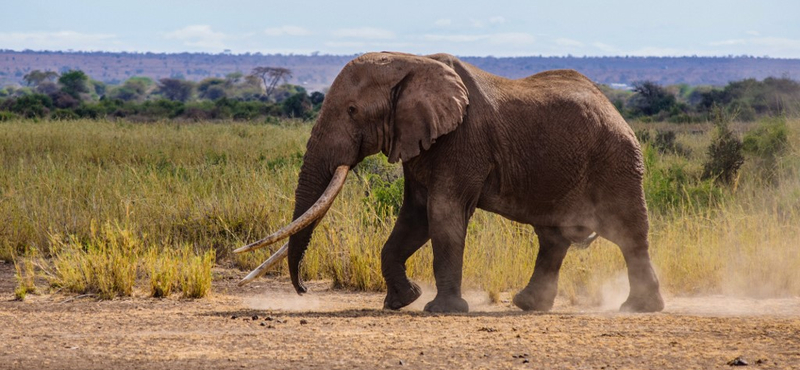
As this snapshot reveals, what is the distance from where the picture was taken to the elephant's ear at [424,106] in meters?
7.59

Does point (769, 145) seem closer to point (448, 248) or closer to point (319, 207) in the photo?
point (448, 248)

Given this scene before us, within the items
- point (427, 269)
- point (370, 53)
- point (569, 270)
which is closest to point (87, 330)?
point (370, 53)

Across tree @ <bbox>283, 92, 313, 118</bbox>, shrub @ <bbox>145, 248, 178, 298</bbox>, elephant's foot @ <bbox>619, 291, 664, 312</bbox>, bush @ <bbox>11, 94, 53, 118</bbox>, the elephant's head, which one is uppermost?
the elephant's head

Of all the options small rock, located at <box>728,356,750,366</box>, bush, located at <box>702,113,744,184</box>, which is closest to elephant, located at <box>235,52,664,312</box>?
small rock, located at <box>728,356,750,366</box>

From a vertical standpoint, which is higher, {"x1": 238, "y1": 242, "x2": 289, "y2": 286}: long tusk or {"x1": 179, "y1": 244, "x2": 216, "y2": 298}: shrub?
{"x1": 238, "y1": 242, "x2": 289, "y2": 286}: long tusk

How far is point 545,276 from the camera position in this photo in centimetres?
862

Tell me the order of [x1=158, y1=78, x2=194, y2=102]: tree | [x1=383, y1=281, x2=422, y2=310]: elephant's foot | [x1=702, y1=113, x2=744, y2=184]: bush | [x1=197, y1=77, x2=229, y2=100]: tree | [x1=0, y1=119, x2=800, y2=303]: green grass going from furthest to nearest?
[x1=197, y1=77, x2=229, y2=100]: tree
[x1=158, y1=78, x2=194, y2=102]: tree
[x1=702, y1=113, x2=744, y2=184]: bush
[x1=0, y1=119, x2=800, y2=303]: green grass
[x1=383, y1=281, x2=422, y2=310]: elephant's foot

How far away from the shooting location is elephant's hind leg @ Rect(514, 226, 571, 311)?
8.55 metres

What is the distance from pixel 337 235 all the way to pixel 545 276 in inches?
83.1

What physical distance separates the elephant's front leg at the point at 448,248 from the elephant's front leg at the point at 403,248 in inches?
11.2

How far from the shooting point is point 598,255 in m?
9.82

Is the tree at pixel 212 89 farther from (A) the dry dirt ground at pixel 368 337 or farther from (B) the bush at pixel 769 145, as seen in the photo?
(A) the dry dirt ground at pixel 368 337

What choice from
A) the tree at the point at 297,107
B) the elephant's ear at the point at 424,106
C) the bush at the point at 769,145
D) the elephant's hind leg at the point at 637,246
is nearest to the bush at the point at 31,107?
the tree at the point at 297,107

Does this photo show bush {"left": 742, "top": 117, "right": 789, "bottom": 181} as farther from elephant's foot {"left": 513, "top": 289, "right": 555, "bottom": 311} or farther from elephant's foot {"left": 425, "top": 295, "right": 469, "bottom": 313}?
elephant's foot {"left": 425, "top": 295, "right": 469, "bottom": 313}
